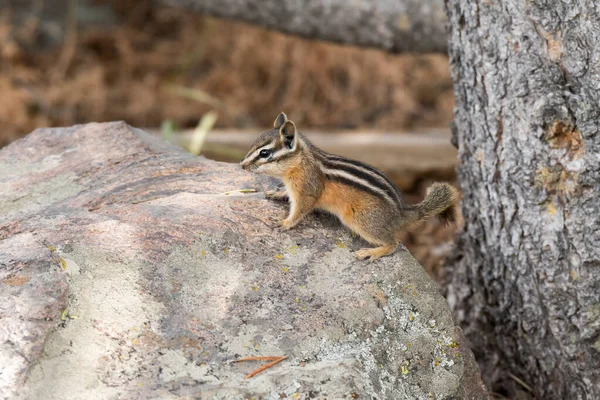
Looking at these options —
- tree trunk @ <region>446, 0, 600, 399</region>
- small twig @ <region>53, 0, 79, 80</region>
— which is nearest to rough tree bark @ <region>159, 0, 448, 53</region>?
tree trunk @ <region>446, 0, 600, 399</region>

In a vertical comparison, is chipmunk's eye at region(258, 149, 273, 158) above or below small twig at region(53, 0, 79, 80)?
above

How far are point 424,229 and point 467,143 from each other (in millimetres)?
2415

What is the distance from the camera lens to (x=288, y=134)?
3561mm

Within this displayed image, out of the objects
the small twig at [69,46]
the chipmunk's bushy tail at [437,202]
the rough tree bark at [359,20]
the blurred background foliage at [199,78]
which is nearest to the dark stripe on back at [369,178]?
the chipmunk's bushy tail at [437,202]

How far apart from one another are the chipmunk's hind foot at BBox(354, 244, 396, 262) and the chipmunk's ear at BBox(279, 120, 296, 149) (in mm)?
664

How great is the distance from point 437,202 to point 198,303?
135 cm

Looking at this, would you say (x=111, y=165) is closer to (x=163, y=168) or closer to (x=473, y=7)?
(x=163, y=168)

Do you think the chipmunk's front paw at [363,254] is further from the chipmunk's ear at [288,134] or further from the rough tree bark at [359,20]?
the rough tree bark at [359,20]

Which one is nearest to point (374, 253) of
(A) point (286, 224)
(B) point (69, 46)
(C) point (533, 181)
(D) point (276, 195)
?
(A) point (286, 224)

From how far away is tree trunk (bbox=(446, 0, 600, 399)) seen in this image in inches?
128

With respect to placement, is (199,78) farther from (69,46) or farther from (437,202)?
(437,202)

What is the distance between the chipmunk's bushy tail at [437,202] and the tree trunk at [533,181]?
0.19 m

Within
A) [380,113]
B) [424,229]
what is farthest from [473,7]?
[380,113]

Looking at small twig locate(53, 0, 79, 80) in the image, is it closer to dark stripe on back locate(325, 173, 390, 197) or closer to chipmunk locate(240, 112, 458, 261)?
chipmunk locate(240, 112, 458, 261)
